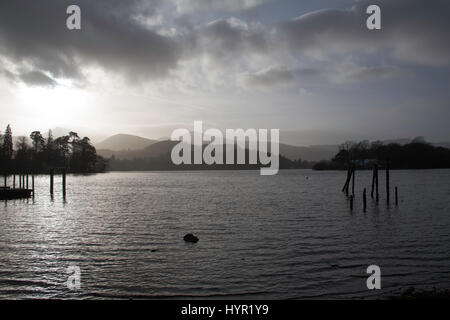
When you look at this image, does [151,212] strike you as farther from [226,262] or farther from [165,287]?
[165,287]

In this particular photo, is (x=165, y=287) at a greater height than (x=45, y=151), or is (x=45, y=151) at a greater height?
(x=45, y=151)

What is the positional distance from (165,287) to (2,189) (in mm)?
52408

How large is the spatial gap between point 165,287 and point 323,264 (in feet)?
27.1

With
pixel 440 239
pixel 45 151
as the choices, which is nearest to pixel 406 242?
pixel 440 239

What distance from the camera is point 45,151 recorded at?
633 feet
